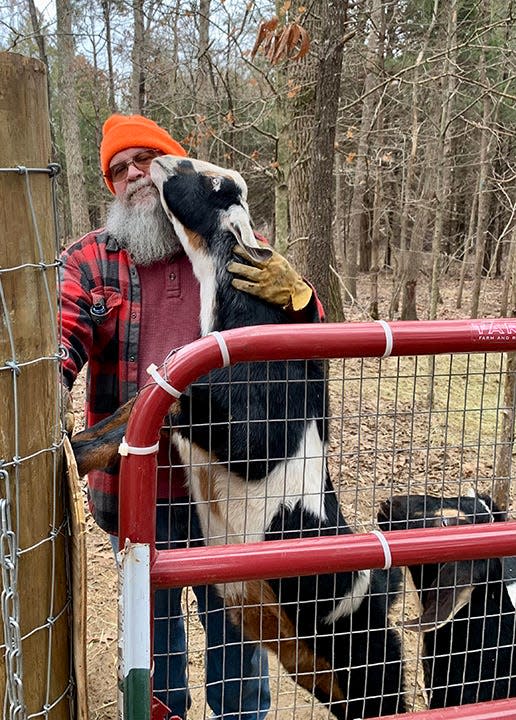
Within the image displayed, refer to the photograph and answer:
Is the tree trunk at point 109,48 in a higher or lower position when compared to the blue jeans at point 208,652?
higher

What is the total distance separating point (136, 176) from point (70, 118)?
10846 mm

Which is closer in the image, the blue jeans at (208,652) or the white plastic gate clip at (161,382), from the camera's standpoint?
the white plastic gate clip at (161,382)

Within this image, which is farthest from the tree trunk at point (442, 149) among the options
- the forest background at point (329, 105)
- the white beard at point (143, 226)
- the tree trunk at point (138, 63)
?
the white beard at point (143, 226)

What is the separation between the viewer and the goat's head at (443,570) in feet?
6.14

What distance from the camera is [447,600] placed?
191 centimetres

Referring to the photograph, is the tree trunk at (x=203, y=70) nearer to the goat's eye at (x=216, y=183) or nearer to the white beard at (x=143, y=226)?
the goat's eye at (x=216, y=183)

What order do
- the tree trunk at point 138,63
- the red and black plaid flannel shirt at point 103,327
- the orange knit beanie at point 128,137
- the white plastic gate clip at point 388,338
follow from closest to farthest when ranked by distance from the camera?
the white plastic gate clip at point 388,338 → the red and black plaid flannel shirt at point 103,327 → the orange knit beanie at point 128,137 → the tree trunk at point 138,63

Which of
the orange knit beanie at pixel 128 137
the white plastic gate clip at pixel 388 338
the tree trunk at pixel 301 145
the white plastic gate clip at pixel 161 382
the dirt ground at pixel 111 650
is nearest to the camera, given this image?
the white plastic gate clip at pixel 161 382

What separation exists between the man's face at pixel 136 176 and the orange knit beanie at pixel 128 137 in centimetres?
3

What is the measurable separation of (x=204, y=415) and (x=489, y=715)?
1.24 meters

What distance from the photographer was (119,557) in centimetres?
134

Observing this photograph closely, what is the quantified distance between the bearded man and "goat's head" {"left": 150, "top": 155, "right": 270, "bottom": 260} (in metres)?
0.06

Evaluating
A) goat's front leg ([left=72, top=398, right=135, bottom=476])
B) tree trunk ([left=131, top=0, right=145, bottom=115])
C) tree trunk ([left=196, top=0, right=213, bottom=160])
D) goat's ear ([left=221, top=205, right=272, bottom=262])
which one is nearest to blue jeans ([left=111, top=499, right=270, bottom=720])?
goat's front leg ([left=72, top=398, right=135, bottom=476])

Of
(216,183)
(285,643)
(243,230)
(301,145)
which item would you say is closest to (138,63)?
(301,145)
